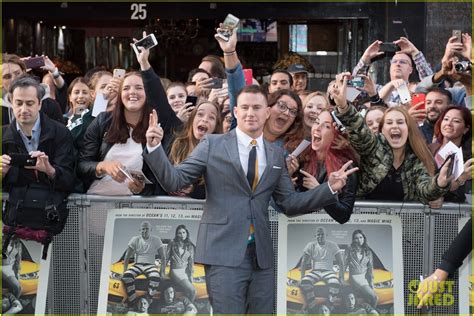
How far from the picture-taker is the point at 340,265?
22.8 ft

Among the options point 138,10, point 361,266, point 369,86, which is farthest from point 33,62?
point 138,10

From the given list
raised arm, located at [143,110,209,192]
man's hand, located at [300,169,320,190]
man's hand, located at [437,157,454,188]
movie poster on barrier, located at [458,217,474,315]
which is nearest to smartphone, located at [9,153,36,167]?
raised arm, located at [143,110,209,192]

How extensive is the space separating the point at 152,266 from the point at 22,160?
122cm

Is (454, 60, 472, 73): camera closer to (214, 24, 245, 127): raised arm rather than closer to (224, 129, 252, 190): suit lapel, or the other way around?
(214, 24, 245, 127): raised arm

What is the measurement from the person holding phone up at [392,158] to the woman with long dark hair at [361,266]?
0.40 metres

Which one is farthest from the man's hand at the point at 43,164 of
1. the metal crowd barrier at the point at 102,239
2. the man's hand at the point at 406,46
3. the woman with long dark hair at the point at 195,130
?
the man's hand at the point at 406,46

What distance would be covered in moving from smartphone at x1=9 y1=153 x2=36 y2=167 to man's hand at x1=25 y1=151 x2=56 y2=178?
0.10 ft

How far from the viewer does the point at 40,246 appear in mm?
7109

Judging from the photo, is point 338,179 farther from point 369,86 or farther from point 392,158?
point 369,86

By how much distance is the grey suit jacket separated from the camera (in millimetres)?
6359

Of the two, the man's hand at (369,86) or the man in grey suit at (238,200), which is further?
the man's hand at (369,86)

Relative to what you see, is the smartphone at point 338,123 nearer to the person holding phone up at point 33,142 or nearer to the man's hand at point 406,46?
the person holding phone up at point 33,142

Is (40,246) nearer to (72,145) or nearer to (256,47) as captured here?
(72,145)

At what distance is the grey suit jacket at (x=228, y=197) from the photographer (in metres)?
6.36
